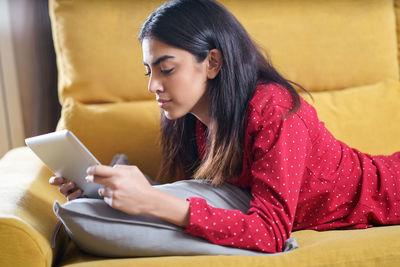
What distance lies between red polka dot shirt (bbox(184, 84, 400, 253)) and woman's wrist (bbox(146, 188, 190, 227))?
0.02 m

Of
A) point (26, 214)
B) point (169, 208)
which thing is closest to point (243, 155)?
point (169, 208)

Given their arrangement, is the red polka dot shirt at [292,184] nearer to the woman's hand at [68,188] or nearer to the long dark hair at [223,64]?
the long dark hair at [223,64]

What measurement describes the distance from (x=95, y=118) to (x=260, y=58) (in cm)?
59

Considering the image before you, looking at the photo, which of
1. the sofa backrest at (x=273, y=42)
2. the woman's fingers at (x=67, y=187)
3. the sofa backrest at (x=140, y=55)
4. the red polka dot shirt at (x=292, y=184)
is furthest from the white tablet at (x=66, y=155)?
the sofa backrest at (x=273, y=42)

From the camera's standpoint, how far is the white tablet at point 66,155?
1007 mm

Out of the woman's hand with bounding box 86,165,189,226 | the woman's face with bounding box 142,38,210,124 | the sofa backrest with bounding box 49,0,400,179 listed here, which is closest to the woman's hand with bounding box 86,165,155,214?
the woman's hand with bounding box 86,165,189,226

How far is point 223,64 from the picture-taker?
1.15 m

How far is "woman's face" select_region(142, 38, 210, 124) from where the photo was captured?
3.61 feet

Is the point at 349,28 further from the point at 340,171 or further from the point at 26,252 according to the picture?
the point at 26,252

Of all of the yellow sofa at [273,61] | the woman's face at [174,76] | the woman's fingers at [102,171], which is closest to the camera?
the woman's fingers at [102,171]

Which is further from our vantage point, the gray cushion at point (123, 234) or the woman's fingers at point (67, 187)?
the woman's fingers at point (67, 187)

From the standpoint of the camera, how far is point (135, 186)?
952 mm

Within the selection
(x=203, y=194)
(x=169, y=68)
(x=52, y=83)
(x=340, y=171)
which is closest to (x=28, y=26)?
(x=52, y=83)

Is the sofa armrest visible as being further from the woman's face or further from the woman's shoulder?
the woman's shoulder
